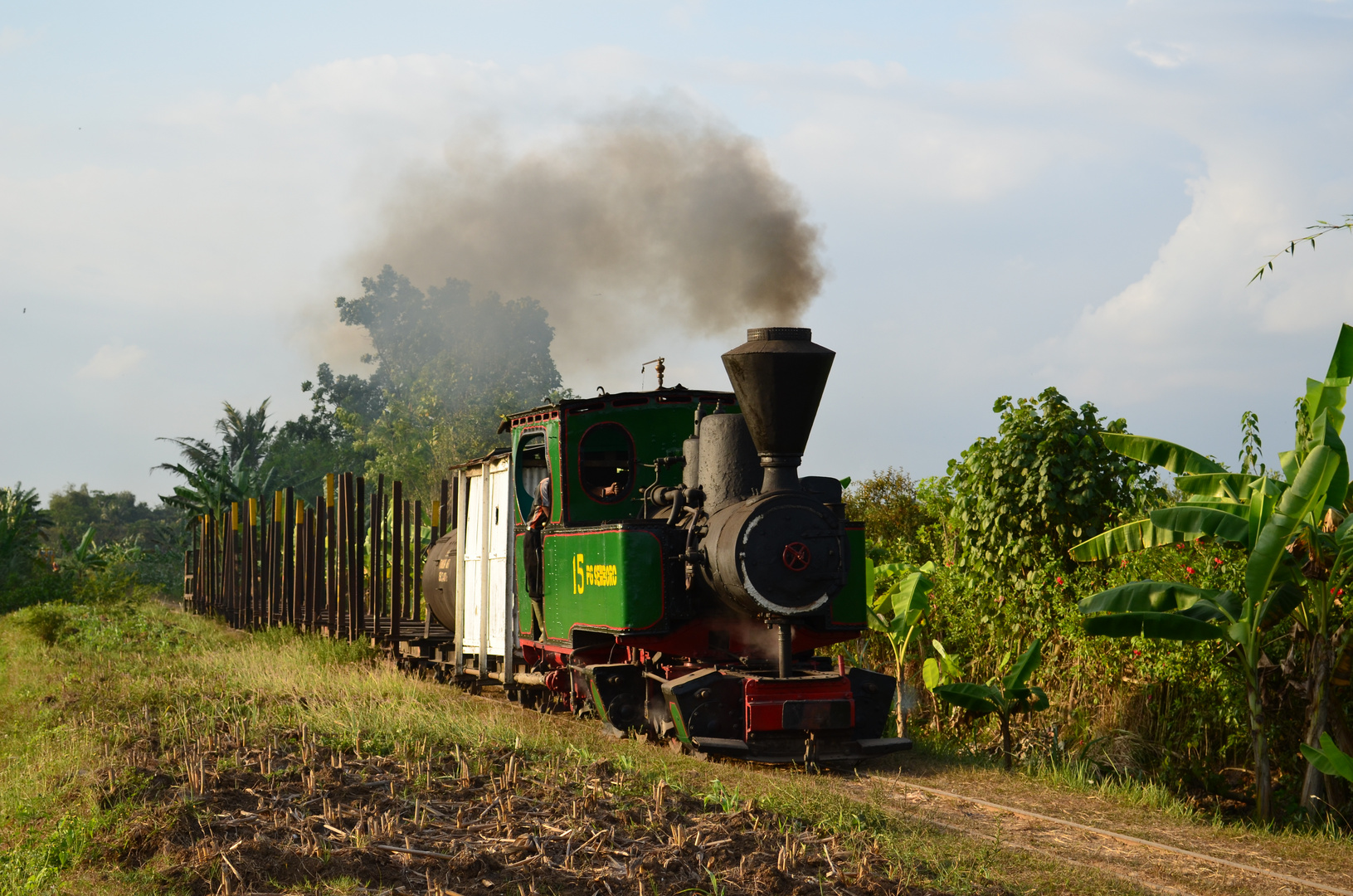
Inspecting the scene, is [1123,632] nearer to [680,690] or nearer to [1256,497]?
[1256,497]

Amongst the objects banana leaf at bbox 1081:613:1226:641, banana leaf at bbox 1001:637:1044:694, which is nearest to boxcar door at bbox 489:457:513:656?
banana leaf at bbox 1001:637:1044:694

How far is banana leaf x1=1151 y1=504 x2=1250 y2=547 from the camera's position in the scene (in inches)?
308

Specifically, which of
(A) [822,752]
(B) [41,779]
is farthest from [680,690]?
(B) [41,779]

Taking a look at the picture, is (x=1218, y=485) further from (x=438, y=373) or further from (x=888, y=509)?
(x=438, y=373)

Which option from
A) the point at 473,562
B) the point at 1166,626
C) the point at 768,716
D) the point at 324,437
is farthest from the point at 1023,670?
the point at 324,437

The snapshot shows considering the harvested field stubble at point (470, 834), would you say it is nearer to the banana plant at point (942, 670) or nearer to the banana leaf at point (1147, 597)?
the banana leaf at point (1147, 597)

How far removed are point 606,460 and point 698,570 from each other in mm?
1711

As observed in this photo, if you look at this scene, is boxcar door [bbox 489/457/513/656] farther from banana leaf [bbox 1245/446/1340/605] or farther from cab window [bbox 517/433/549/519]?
banana leaf [bbox 1245/446/1340/605]

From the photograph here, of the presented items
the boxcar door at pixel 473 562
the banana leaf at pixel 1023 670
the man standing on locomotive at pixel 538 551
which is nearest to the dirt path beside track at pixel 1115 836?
the banana leaf at pixel 1023 670

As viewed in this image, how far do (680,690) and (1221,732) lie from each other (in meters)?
4.62

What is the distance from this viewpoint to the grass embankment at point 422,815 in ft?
15.8

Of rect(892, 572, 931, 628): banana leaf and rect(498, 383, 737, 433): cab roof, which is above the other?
rect(498, 383, 737, 433): cab roof

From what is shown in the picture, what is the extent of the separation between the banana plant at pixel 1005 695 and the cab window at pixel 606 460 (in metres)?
3.14

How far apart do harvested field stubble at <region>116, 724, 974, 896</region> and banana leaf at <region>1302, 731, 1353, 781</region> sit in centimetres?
350
